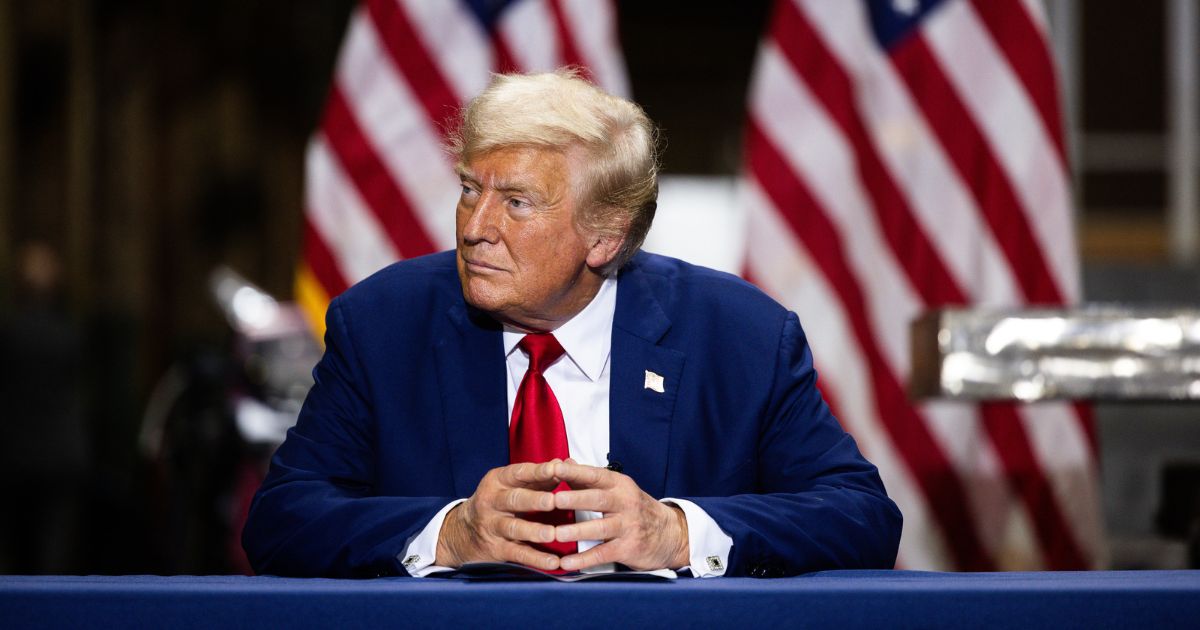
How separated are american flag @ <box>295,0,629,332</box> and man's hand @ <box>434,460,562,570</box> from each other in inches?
79.9

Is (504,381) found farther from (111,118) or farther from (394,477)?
(111,118)

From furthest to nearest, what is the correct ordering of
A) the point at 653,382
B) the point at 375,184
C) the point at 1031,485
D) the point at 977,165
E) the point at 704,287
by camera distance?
the point at 375,184 → the point at 977,165 → the point at 1031,485 → the point at 704,287 → the point at 653,382

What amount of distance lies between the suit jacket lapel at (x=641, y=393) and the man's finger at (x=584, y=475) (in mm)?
364

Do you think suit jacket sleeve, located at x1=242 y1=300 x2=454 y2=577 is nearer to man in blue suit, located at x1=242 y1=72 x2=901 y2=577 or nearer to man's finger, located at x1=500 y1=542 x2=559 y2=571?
man in blue suit, located at x1=242 y1=72 x2=901 y2=577

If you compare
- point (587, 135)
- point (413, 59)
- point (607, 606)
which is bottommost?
point (607, 606)

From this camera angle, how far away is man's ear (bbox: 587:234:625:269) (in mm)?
2176

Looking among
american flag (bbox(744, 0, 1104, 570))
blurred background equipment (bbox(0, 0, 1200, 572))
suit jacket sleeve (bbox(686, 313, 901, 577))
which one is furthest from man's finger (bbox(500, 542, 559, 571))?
american flag (bbox(744, 0, 1104, 570))

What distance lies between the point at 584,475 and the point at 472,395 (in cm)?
46

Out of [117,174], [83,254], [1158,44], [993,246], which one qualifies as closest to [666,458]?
[993,246]

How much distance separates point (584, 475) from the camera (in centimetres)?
175

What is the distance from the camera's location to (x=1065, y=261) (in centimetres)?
353

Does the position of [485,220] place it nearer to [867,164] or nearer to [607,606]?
[607,606]

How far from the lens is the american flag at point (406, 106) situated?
377 centimetres

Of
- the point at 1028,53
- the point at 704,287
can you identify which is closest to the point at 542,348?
the point at 704,287
